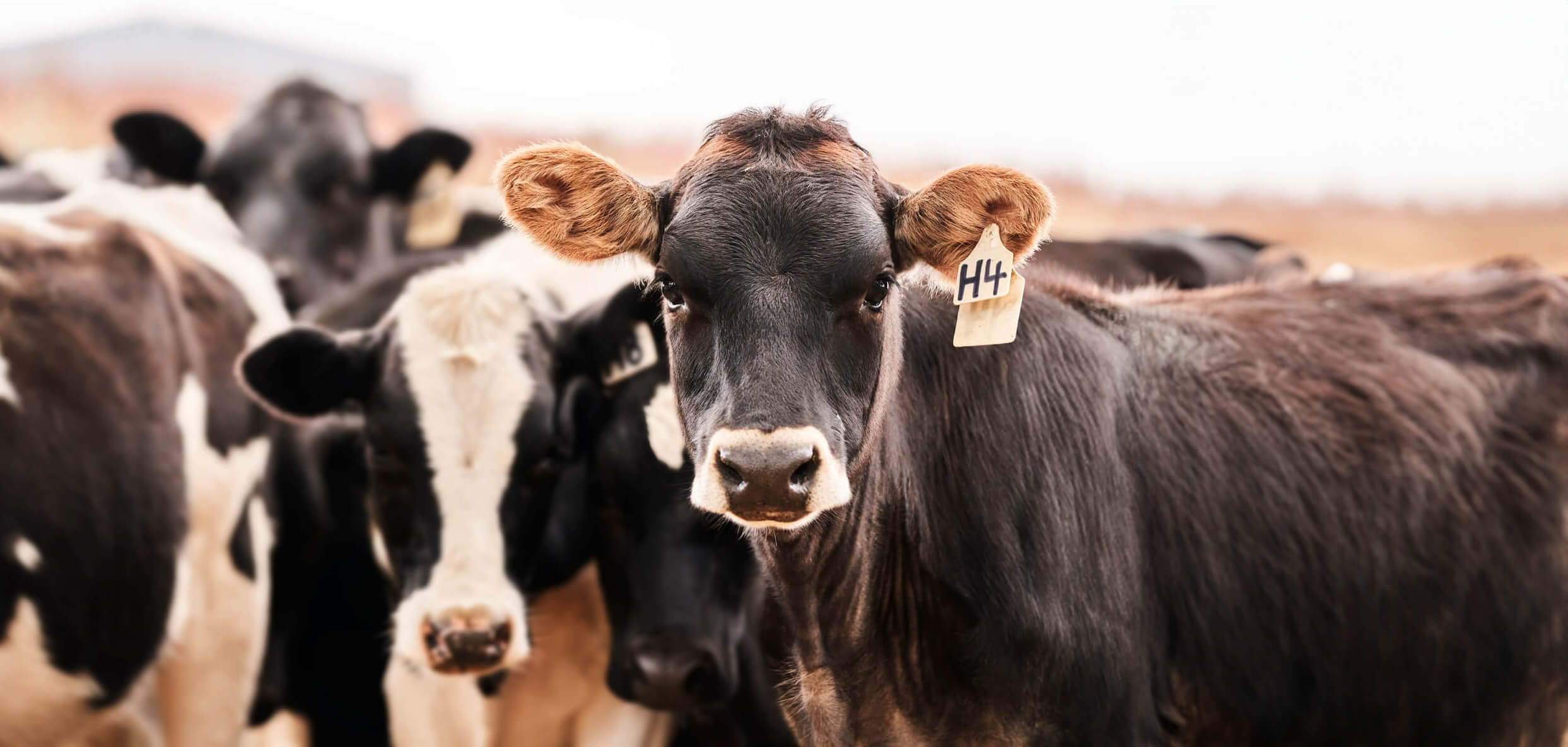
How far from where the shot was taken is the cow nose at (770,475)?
2414mm

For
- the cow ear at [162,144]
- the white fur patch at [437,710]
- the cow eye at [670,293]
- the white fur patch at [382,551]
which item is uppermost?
the cow eye at [670,293]

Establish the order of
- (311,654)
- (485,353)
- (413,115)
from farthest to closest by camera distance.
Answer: (413,115) < (311,654) < (485,353)

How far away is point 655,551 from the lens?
3.89 meters

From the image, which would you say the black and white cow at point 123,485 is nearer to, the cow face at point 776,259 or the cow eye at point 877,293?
the cow face at point 776,259

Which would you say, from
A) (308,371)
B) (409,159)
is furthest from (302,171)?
(308,371)

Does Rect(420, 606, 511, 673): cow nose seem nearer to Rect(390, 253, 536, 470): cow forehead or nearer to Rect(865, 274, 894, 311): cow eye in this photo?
Rect(390, 253, 536, 470): cow forehead

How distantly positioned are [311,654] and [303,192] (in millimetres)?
2735

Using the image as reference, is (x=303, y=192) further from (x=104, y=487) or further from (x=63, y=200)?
(x=104, y=487)

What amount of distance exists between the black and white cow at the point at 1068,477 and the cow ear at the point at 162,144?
14.3 ft

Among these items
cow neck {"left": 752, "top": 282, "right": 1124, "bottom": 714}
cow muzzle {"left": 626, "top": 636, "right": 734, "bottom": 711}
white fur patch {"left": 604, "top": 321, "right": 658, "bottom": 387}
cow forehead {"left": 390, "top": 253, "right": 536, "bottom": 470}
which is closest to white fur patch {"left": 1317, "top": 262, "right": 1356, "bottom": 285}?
cow neck {"left": 752, "top": 282, "right": 1124, "bottom": 714}

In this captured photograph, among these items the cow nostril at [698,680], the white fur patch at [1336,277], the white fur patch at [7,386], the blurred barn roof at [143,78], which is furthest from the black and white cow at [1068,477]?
the blurred barn roof at [143,78]

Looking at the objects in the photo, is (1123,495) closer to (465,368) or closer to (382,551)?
(465,368)

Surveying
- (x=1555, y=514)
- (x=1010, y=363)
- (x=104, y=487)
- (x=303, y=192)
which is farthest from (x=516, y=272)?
(x=1555, y=514)

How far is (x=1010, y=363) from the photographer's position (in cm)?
319
